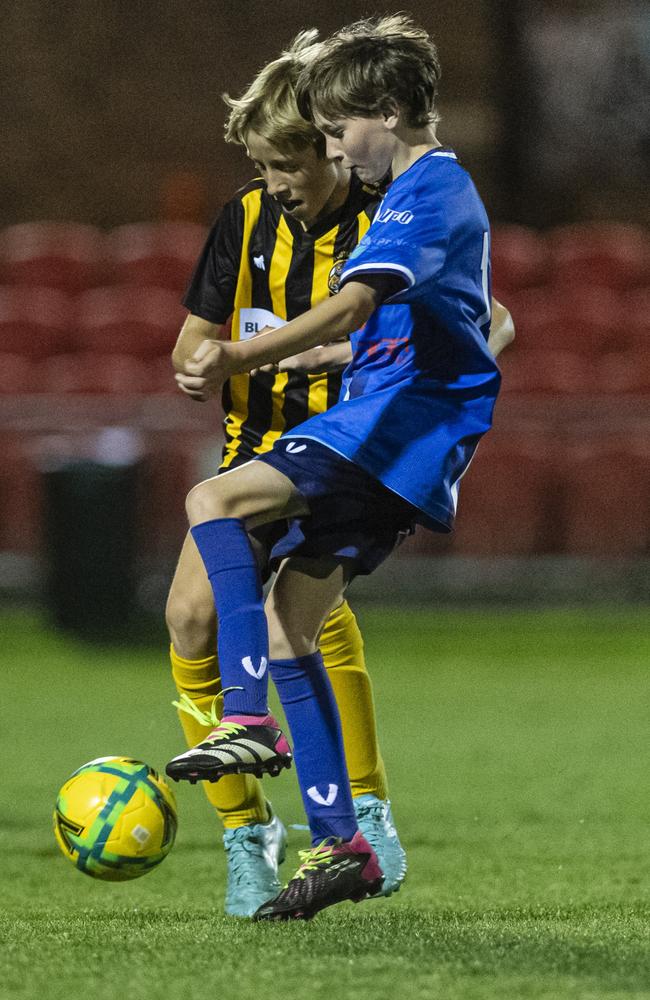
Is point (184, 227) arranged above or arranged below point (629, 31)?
below

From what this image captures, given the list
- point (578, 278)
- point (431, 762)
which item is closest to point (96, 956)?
point (431, 762)

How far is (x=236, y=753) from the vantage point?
320cm

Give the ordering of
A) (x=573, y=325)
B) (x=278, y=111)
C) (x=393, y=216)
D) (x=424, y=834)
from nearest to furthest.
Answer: (x=393, y=216)
(x=278, y=111)
(x=424, y=834)
(x=573, y=325)

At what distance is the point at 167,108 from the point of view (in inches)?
529

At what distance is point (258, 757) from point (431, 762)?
319 centimetres

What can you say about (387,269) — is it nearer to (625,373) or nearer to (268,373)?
(268,373)

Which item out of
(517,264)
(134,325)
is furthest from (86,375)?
(517,264)

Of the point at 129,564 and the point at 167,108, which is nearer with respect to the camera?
the point at 129,564

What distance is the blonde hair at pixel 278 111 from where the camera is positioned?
3.73 m

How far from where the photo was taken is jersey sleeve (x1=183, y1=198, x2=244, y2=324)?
4.17m

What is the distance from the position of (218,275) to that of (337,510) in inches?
38.8

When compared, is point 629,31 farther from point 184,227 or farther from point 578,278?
point 184,227

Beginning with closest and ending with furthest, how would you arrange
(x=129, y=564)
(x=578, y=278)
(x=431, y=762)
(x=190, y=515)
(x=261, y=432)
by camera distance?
(x=190, y=515) < (x=261, y=432) < (x=431, y=762) < (x=129, y=564) < (x=578, y=278)

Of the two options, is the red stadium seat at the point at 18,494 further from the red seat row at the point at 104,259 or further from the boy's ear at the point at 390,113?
the boy's ear at the point at 390,113
